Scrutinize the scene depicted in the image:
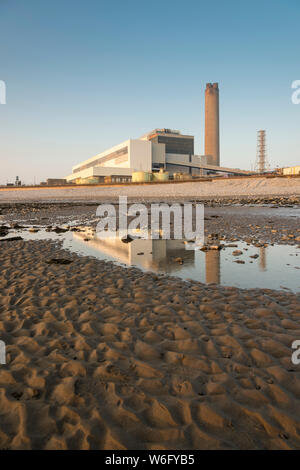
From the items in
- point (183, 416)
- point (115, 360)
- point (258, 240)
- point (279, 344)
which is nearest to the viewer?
point (183, 416)

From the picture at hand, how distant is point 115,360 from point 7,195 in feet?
265

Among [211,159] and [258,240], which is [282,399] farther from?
[211,159]

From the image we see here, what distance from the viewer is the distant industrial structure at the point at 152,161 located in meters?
98.2

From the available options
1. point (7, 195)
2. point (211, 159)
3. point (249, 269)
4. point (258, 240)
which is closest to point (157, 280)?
point (249, 269)

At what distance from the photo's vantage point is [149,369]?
3.61 meters

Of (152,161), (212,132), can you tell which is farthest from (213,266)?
(212,132)

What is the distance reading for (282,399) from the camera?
3.10 metres

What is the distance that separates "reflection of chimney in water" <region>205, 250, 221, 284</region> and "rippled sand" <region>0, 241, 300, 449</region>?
1.02m

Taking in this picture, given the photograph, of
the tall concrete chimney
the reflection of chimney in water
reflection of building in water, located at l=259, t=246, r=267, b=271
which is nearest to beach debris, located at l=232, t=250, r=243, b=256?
the reflection of chimney in water

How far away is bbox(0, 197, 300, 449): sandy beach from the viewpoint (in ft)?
8.89

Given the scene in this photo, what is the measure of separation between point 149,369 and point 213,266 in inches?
207

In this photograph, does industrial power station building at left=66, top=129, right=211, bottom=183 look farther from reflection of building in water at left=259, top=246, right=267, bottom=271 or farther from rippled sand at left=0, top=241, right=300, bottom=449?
rippled sand at left=0, top=241, right=300, bottom=449

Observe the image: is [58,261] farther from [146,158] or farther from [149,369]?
[146,158]

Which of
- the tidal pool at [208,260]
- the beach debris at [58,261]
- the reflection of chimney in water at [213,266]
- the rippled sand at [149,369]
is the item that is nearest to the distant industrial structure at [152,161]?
the tidal pool at [208,260]
